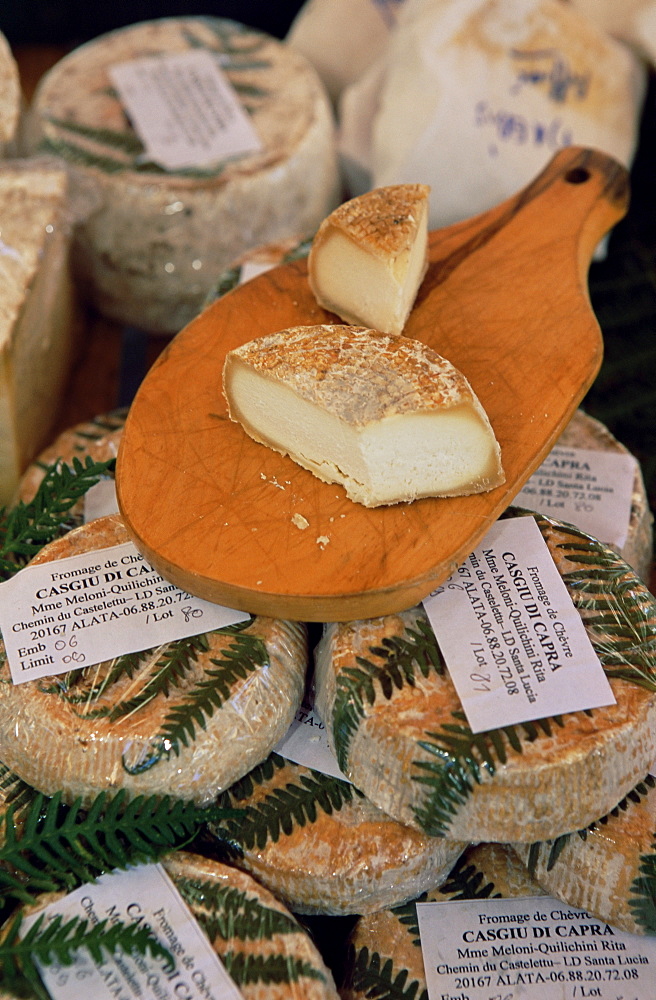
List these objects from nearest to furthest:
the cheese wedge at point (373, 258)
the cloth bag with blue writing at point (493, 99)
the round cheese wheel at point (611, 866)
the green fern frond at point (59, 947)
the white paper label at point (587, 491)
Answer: the green fern frond at point (59, 947) < the round cheese wheel at point (611, 866) < the cheese wedge at point (373, 258) < the white paper label at point (587, 491) < the cloth bag with blue writing at point (493, 99)

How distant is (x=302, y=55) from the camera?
83.3 inches

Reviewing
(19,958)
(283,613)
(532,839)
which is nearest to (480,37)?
(283,613)

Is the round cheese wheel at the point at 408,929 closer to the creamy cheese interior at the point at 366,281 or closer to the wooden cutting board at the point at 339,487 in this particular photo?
the wooden cutting board at the point at 339,487

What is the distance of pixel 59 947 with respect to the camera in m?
0.85

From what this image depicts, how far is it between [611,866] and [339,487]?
49 centimetres

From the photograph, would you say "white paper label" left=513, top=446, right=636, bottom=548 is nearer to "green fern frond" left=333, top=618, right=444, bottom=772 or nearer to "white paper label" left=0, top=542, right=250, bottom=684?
"green fern frond" left=333, top=618, right=444, bottom=772

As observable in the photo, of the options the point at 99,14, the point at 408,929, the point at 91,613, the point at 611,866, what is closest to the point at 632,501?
the point at 611,866

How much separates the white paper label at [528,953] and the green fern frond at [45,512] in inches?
25.1

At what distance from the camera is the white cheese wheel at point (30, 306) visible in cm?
135

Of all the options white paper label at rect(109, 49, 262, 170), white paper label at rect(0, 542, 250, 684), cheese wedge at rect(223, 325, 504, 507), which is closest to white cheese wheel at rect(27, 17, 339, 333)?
white paper label at rect(109, 49, 262, 170)

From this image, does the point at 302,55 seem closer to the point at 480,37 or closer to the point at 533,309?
the point at 480,37

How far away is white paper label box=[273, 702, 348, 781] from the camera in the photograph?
101 cm

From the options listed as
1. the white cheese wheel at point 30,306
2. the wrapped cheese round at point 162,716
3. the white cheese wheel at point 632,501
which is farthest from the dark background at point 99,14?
the wrapped cheese round at point 162,716

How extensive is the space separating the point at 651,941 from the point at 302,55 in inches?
76.6
